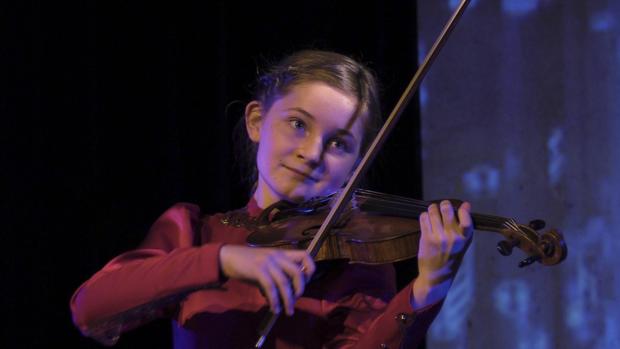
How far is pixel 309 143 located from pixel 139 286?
387mm

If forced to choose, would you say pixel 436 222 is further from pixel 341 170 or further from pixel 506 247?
pixel 341 170

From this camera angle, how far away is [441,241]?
38.9 inches

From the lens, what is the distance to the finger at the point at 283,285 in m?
0.84

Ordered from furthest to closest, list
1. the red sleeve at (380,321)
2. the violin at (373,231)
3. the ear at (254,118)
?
the ear at (254,118)
the red sleeve at (380,321)
the violin at (373,231)

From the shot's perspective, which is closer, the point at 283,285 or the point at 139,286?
the point at 283,285

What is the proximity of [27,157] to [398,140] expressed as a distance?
97 centimetres

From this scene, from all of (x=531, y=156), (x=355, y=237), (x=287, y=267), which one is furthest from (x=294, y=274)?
(x=531, y=156)

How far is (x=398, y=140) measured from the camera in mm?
1967

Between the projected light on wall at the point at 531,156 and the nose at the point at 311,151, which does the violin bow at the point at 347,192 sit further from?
the projected light on wall at the point at 531,156

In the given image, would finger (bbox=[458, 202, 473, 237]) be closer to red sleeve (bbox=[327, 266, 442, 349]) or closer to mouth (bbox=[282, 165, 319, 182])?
red sleeve (bbox=[327, 266, 442, 349])

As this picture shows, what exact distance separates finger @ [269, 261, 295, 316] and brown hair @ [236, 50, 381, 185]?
48 cm

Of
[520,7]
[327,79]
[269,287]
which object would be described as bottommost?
[269,287]

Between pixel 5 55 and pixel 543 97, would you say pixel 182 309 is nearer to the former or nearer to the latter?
pixel 5 55

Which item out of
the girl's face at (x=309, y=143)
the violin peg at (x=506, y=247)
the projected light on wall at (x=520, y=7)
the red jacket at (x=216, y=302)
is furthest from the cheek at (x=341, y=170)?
the projected light on wall at (x=520, y=7)
